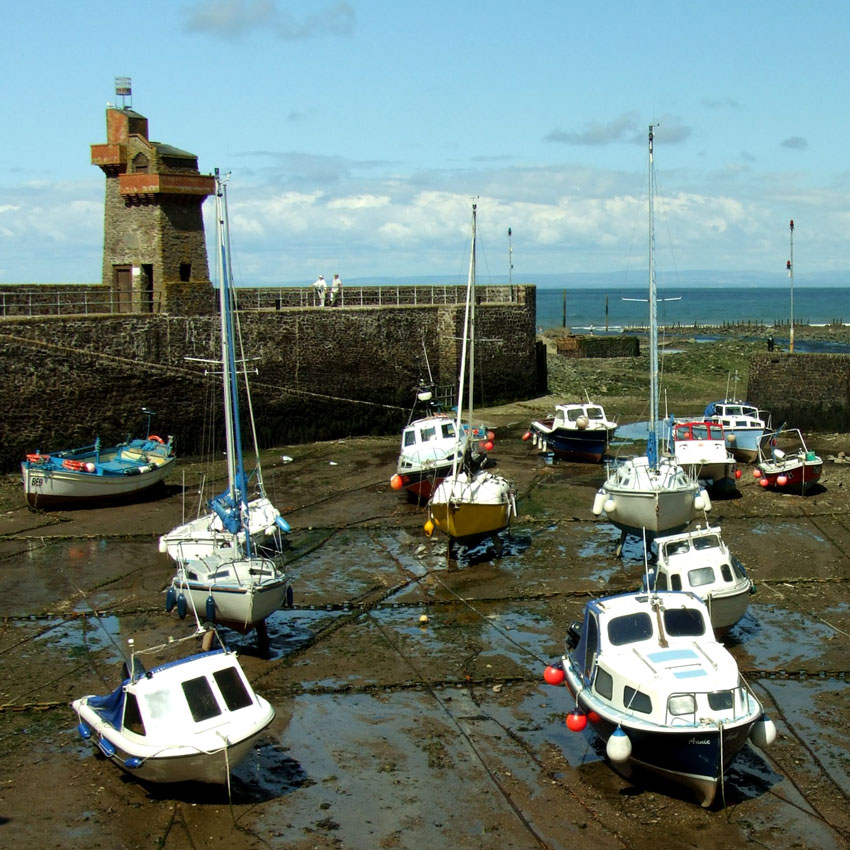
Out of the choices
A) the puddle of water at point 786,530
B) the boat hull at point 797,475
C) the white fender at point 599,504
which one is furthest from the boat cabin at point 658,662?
the boat hull at point 797,475

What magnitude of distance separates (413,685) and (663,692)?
14.7 ft

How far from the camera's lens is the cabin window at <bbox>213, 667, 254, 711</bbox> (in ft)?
44.4

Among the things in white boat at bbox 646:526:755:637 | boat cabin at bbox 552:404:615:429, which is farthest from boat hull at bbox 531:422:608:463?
white boat at bbox 646:526:755:637

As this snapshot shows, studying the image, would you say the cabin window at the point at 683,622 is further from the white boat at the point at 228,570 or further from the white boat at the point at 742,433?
the white boat at the point at 742,433

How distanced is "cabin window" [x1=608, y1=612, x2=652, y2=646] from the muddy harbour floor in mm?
1422

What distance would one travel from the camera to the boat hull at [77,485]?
2734cm

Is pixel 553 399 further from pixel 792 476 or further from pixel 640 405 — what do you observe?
pixel 792 476

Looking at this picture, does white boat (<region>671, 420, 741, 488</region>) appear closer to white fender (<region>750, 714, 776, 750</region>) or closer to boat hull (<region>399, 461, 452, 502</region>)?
boat hull (<region>399, 461, 452, 502</region>)

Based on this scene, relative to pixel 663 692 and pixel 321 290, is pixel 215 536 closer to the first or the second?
pixel 663 692

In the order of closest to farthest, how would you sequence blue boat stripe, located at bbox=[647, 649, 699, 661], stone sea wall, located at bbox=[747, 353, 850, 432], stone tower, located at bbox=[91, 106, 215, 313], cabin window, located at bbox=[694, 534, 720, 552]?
blue boat stripe, located at bbox=[647, 649, 699, 661] < cabin window, located at bbox=[694, 534, 720, 552] < stone sea wall, located at bbox=[747, 353, 850, 432] < stone tower, located at bbox=[91, 106, 215, 313]

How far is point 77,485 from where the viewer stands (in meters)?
27.6

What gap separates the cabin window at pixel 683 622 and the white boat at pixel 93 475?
16911 millimetres

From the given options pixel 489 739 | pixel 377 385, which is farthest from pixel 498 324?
pixel 489 739

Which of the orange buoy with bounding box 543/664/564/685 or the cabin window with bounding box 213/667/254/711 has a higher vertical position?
the cabin window with bounding box 213/667/254/711
